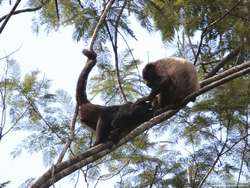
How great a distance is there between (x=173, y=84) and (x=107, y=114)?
935 mm

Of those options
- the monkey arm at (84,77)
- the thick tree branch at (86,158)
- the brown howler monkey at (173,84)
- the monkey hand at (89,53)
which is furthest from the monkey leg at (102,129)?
the monkey hand at (89,53)

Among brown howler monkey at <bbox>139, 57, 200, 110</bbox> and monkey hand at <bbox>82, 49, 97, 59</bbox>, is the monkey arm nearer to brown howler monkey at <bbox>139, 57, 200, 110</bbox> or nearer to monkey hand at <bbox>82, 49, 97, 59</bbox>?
monkey hand at <bbox>82, 49, 97, 59</bbox>

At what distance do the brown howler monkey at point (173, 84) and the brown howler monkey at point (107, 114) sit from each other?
22cm

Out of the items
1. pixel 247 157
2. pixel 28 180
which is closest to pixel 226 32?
pixel 247 157

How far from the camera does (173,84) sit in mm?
7375

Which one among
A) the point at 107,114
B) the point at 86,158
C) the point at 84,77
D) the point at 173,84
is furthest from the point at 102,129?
the point at 86,158

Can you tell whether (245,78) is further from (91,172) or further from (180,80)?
(91,172)

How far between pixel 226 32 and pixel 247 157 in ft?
6.19

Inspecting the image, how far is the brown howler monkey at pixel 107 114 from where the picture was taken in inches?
272

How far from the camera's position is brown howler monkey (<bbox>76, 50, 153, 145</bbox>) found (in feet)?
22.7

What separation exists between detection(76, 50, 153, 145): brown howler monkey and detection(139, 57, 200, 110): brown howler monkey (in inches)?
8.6

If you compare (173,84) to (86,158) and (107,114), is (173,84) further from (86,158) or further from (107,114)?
(86,158)

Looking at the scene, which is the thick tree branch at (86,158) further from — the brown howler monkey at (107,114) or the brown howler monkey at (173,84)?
the brown howler monkey at (173,84)

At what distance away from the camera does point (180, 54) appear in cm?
876
